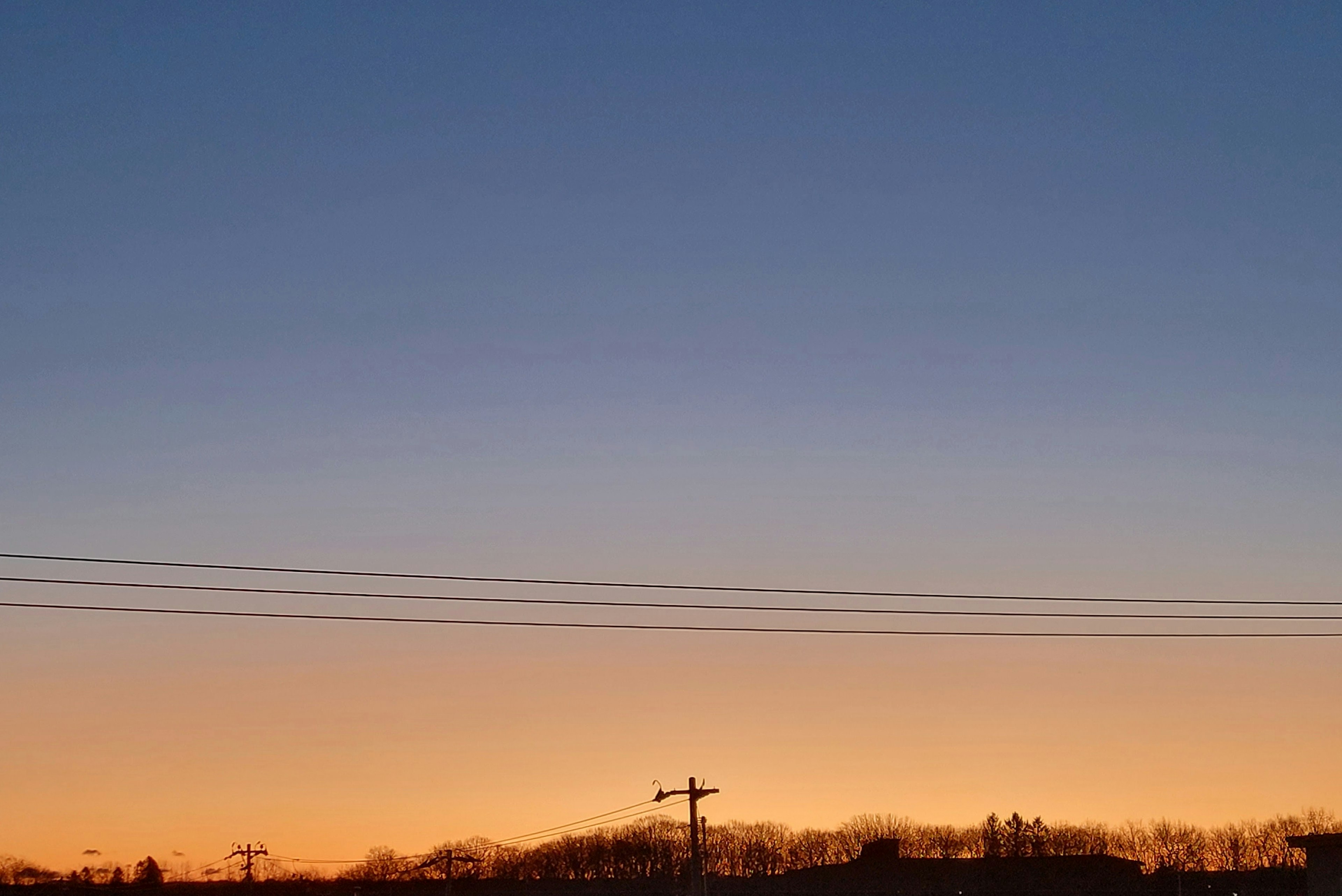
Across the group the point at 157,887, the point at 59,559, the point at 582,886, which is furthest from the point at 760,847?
the point at 59,559

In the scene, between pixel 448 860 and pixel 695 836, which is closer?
pixel 695 836

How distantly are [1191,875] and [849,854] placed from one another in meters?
44.2

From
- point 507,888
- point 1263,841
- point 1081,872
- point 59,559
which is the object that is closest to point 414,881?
point 507,888

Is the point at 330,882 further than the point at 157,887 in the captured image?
Yes

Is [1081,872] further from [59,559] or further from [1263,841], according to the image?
[59,559]

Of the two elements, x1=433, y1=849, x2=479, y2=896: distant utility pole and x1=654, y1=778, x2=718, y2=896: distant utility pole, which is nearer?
x1=654, y1=778, x2=718, y2=896: distant utility pole

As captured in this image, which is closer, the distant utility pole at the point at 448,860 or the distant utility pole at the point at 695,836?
the distant utility pole at the point at 695,836

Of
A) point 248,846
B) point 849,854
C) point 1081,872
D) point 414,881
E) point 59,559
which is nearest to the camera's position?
point 59,559

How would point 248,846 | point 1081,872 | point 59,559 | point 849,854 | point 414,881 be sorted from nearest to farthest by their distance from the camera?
point 59,559
point 248,846
point 1081,872
point 414,881
point 849,854

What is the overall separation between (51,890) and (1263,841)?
5739 inches

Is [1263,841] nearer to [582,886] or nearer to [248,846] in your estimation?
[582,886]

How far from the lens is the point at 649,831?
645 ft

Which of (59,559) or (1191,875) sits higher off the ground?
(59,559)

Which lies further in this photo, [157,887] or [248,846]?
[157,887]
